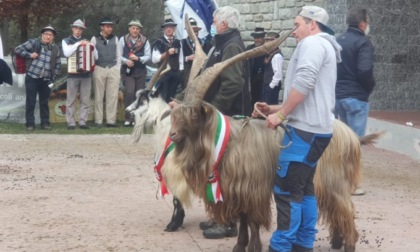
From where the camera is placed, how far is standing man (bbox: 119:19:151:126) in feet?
51.0

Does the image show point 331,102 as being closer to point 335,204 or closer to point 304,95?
point 304,95

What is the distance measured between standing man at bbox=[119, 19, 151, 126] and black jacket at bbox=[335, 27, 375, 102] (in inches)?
274

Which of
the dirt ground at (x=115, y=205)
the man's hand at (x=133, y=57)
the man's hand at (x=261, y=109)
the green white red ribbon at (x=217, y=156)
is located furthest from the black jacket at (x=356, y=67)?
the man's hand at (x=133, y=57)

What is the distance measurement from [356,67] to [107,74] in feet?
23.9

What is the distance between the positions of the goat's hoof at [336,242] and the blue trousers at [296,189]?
0.60 meters

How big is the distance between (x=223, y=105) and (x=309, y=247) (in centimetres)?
159

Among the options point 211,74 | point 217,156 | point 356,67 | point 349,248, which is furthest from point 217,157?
point 356,67

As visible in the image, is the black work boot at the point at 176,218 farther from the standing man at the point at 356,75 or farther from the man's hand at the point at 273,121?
the standing man at the point at 356,75


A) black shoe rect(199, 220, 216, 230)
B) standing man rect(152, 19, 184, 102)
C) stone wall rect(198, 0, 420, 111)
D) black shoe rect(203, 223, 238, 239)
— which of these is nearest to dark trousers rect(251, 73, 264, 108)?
stone wall rect(198, 0, 420, 111)

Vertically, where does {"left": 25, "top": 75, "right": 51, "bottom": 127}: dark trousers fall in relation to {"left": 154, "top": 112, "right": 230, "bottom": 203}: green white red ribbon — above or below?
below

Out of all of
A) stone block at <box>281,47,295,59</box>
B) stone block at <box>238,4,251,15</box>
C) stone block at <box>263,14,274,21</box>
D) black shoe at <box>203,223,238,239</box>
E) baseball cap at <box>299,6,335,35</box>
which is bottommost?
black shoe at <box>203,223,238,239</box>

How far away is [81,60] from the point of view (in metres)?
14.8

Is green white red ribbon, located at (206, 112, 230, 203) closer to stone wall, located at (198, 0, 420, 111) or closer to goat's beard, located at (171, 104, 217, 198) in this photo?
goat's beard, located at (171, 104, 217, 198)

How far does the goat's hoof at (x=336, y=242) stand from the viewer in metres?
6.73
